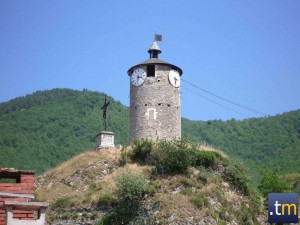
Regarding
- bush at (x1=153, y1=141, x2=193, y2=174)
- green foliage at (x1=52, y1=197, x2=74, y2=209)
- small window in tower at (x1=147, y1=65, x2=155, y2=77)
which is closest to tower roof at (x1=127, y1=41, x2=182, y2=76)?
small window in tower at (x1=147, y1=65, x2=155, y2=77)

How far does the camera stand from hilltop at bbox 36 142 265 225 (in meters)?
36.7

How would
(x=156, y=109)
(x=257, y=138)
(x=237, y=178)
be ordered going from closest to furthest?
1. (x=237, y=178)
2. (x=156, y=109)
3. (x=257, y=138)

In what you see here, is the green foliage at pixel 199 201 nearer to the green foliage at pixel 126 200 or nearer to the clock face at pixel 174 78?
the green foliage at pixel 126 200

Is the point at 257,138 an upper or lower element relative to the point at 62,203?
upper

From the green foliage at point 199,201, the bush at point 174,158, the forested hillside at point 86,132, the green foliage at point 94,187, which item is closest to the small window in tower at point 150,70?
the bush at point 174,158

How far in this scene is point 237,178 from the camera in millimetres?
42438

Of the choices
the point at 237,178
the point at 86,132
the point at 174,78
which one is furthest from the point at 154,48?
the point at 86,132

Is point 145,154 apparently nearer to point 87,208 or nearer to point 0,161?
point 87,208

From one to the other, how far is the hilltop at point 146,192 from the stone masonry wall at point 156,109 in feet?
9.08

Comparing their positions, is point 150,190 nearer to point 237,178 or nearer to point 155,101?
point 237,178

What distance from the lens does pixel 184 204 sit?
122 feet

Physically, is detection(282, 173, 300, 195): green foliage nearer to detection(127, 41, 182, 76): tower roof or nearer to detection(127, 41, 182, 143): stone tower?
detection(127, 41, 182, 143): stone tower

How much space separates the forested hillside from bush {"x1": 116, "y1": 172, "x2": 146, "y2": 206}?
35593mm

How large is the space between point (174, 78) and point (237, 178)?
10536 mm
